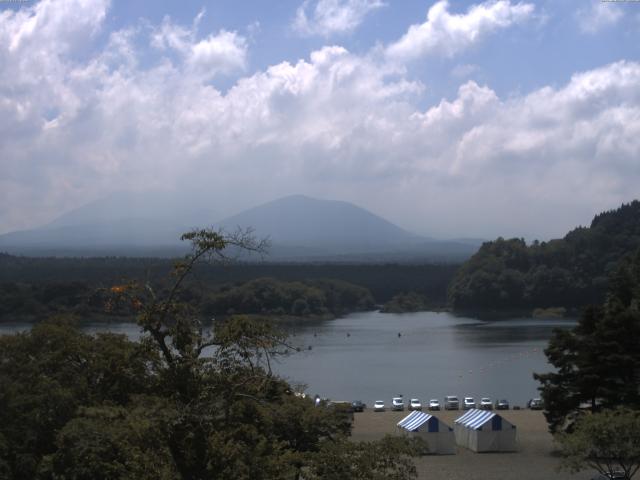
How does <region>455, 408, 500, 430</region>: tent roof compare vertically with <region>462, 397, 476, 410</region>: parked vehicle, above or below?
above

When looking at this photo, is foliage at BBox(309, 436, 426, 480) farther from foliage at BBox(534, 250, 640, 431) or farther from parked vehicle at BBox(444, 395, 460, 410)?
parked vehicle at BBox(444, 395, 460, 410)

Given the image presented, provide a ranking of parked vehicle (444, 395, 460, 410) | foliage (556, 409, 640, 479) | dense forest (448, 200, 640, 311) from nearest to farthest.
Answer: foliage (556, 409, 640, 479) → parked vehicle (444, 395, 460, 410) → dense forest (448, 200, 640, 311)

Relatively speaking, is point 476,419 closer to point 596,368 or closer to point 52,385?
point 596,368

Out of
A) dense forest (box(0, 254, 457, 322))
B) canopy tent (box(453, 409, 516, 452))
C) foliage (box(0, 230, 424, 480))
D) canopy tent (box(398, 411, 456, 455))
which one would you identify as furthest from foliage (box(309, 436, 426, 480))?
dense forest (box(0, 254, 457, 322))

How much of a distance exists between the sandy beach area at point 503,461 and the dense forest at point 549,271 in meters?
29.6

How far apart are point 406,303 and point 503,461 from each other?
1410 inches

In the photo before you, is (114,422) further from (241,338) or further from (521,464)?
(521,464)

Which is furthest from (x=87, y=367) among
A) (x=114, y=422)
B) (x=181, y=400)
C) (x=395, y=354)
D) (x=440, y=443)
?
(x=395, y=354)

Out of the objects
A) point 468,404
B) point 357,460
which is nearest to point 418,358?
point 468,404

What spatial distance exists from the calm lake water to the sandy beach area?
248 cm

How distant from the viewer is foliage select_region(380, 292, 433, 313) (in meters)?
45.1

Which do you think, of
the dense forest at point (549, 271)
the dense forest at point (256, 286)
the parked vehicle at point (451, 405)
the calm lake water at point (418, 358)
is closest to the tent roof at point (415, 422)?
the calm lake water at point (418, 358)

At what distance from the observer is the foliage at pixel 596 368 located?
33.1 ft

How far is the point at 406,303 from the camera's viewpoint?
46.0m
